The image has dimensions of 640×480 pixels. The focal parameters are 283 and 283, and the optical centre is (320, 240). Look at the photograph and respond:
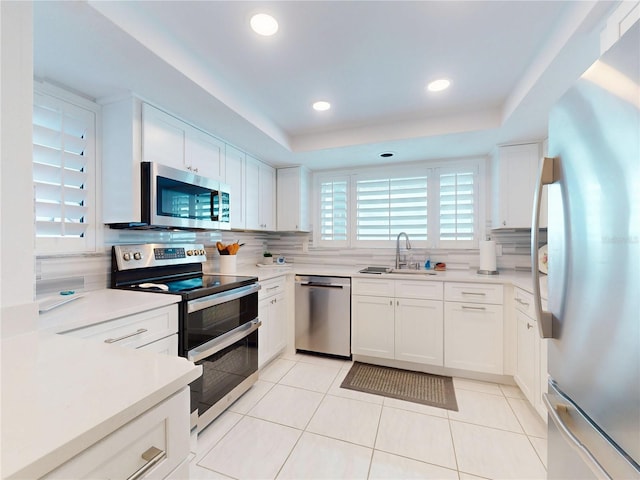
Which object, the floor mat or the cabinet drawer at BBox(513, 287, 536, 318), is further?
the floor mat

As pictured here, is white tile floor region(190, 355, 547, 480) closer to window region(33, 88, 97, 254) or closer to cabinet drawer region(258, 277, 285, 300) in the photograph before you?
cabinet drawer region(258, 277, 285, 300)

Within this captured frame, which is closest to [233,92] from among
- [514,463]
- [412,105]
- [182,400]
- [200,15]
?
[200,15]

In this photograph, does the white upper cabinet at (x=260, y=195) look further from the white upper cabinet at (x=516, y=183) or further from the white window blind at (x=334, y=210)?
the white upper cabinet at (x=516, y=183)

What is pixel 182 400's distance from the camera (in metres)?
0.64

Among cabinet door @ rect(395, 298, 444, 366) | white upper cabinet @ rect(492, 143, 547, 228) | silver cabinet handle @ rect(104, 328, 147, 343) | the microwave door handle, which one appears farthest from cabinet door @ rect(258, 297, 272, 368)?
white upper cabinet @ rect(492, 143, 547, 228)

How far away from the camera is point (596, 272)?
79 cm

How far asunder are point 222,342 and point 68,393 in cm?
144

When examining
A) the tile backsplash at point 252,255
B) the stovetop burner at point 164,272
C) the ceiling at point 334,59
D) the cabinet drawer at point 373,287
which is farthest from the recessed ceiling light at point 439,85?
the stovetop burner at point 164,272

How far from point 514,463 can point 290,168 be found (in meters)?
3.21

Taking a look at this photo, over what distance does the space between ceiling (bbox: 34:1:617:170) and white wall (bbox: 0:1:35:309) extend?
0.41 m

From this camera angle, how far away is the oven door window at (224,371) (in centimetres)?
174

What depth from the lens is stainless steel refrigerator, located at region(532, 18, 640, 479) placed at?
685mm

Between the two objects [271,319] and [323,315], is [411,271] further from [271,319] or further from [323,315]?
[271,319]

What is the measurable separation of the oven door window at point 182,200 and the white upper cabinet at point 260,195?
0.68 m
